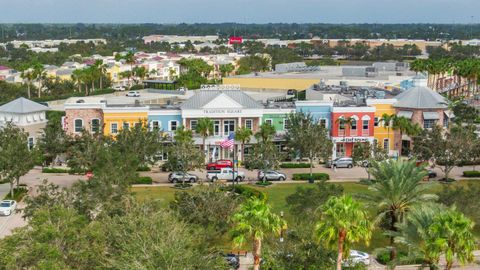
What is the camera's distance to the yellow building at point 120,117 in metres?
71.3

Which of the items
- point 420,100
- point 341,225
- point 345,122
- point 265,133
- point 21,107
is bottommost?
point 265,133

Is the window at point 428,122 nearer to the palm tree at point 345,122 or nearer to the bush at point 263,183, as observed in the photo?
the palm tree at point 345,122

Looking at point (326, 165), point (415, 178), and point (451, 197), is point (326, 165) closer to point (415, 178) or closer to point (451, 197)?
point (451, 197)

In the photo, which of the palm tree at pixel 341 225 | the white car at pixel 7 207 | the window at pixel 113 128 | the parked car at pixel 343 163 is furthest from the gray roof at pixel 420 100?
the palm tree at pixel 341 225

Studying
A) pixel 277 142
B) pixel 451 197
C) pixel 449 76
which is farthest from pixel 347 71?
pixel 451 197

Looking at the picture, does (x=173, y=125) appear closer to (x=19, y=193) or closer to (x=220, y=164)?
(x=220, y=164)

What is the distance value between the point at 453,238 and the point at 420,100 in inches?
1961

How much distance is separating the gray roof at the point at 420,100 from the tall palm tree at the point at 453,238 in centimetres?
4866

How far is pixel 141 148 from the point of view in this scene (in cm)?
6156

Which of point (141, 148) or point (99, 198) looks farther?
point (141, 148)

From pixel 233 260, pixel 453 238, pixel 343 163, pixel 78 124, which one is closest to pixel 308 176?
pixel 343 163

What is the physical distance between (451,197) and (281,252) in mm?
17171

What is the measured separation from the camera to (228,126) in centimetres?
7206

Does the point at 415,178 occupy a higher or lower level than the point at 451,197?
higher
